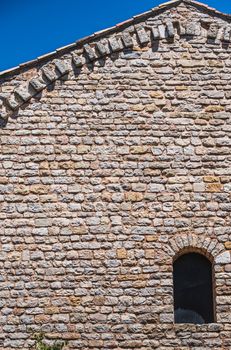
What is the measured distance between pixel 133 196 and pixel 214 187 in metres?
1.35

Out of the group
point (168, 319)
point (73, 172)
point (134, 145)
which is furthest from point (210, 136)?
point (168, 319)

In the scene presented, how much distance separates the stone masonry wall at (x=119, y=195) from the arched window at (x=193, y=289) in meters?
0.22

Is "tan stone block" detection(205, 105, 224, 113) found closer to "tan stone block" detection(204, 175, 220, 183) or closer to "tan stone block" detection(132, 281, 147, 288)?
"tan stone block" detection(204, 175, 220, 183)

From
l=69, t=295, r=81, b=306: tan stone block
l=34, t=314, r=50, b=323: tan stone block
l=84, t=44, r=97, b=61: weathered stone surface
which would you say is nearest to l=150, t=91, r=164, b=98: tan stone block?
l=84, t=44, r=97, b=61: weathered stone surface

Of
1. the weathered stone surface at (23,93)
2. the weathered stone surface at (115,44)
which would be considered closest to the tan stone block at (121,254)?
the weathered stone surface at (23,93)

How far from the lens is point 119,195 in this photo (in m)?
12.3

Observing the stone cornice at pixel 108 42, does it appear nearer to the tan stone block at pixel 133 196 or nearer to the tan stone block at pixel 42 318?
the tan stone block at pixel 133 196

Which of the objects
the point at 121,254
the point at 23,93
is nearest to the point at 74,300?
the point at 121,254

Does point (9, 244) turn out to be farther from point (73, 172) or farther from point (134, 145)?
point (134, 145)

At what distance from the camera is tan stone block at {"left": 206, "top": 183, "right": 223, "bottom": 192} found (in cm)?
1247

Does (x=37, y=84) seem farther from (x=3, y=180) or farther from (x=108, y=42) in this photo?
(x=3, y=180)

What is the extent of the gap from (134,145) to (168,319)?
292cm

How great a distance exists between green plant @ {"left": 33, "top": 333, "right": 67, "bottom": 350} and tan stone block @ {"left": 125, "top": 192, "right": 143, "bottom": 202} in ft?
8.21

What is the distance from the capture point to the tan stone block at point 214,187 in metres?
12.5
